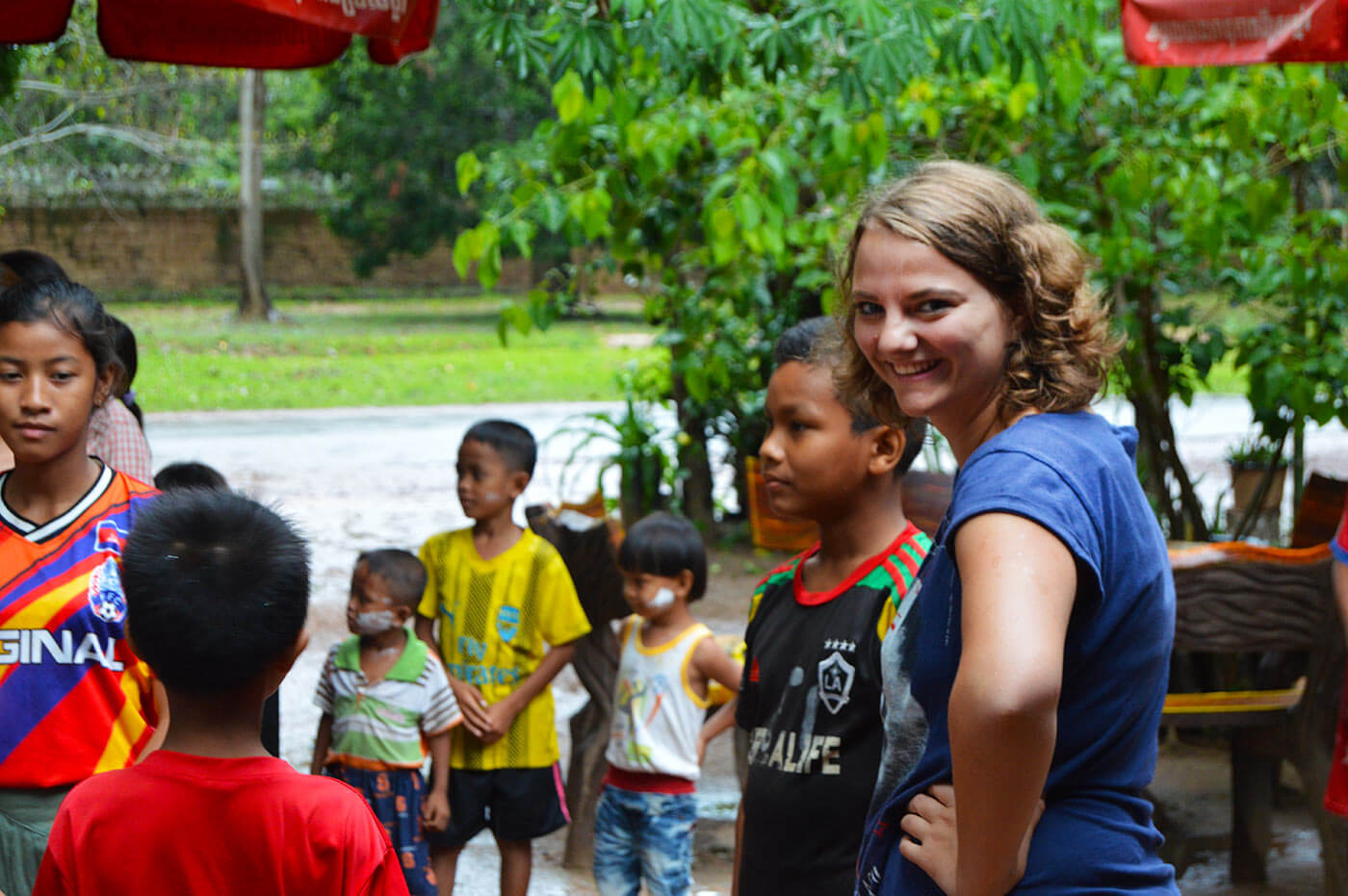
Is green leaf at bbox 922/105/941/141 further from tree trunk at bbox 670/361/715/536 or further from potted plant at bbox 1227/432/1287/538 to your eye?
potted plant at bbox 1227/432/1287/538

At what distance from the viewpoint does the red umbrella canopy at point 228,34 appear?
3156 millimetres

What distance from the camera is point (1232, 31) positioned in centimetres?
325

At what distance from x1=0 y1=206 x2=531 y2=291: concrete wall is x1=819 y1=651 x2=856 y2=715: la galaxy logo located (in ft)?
82.6

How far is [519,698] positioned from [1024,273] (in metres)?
2.11

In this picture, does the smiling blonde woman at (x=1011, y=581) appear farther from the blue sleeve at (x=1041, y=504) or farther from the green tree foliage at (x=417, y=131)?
the green tree foliage at (x=417, y=131)

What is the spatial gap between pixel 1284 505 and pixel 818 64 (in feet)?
23.2

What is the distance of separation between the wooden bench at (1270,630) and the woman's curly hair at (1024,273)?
7.00 ft

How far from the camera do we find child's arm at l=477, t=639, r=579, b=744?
3.25 meters

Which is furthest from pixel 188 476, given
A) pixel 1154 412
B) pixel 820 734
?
pixel 1154 412

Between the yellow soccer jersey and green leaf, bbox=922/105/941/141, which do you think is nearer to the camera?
the yellow soccer jersey

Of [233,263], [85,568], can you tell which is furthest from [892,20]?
[233,263]

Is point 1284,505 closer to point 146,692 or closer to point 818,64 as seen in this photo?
point 818,64

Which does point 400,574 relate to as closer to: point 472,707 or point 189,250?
point 472,707

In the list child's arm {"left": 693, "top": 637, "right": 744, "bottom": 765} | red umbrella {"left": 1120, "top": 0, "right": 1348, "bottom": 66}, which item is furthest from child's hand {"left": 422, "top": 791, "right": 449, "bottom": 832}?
red umbrella {"left": 1120, "top": 0, "right": 1348, "bottom": 66}
